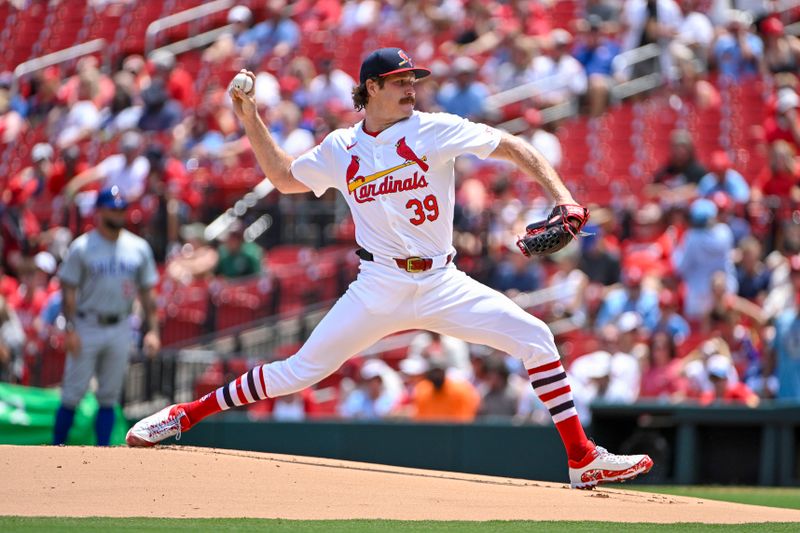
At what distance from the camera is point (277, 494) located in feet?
22.9

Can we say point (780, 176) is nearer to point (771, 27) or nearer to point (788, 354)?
point (771, 27)

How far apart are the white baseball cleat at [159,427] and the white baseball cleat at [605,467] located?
2.14 meters

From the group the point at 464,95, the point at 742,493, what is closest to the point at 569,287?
the point at 464,95

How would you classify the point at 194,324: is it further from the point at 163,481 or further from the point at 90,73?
the point at 163,481

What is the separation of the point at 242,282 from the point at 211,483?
26.3 feet

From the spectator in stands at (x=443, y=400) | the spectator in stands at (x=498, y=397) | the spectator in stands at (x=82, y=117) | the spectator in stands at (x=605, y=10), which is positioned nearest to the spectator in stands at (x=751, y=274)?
the spectator in stands at (x=498, y=397)

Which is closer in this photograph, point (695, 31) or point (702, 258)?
point (702, 258)

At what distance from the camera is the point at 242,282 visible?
15047mm

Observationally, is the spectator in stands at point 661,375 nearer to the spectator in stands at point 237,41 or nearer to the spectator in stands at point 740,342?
the spectator in stands at point 740,342

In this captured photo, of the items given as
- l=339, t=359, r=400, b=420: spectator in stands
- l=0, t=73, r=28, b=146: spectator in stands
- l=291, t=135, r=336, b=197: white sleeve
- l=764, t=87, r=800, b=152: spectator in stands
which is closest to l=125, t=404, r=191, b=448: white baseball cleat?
l=291, t=135, r=336, b=197: white sleeve

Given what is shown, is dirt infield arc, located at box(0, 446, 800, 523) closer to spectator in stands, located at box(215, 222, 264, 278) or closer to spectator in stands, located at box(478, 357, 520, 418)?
spectator in stands, located at box(478, 357, 520, 418)

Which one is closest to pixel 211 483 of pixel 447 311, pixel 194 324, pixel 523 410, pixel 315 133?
pixel 447 311

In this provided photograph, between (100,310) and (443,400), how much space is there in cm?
324

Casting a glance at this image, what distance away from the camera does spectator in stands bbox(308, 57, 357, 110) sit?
58.0 feet
